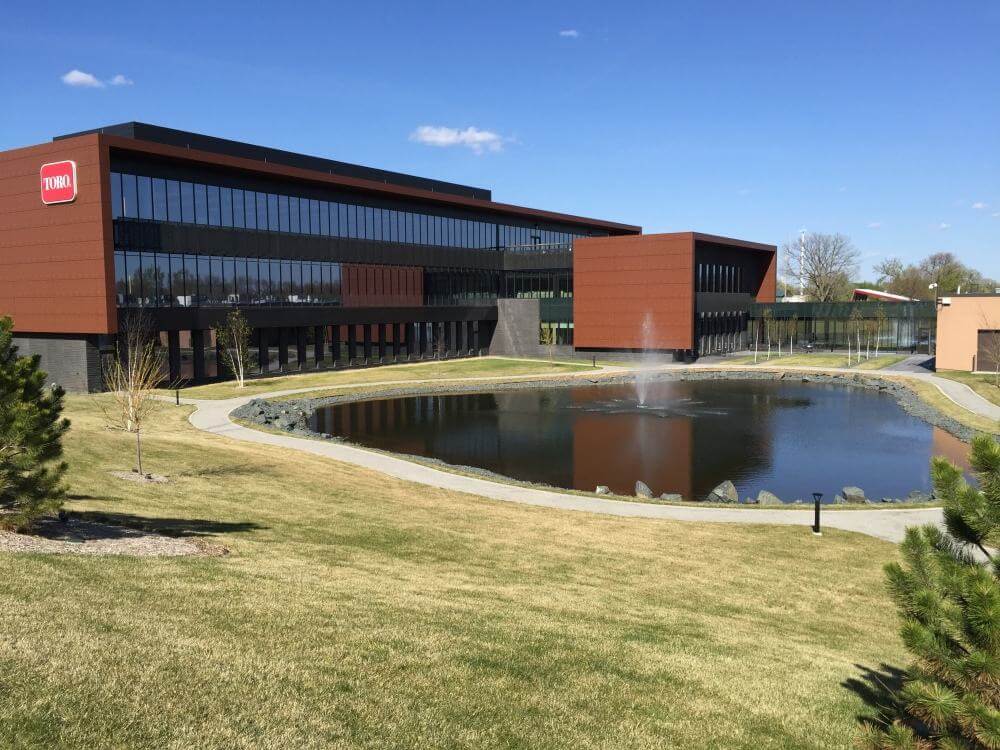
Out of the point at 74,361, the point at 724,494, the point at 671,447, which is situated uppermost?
the point at 74,361

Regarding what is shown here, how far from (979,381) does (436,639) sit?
5711cm

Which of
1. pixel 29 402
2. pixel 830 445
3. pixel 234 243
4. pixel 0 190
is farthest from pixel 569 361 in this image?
pixel 29 402

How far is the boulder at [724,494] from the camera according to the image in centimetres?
2703

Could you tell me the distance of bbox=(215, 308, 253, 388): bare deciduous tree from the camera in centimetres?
5584

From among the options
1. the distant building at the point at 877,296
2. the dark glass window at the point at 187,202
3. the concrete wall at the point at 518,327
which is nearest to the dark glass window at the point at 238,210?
the dark glass window at the point at 187,202

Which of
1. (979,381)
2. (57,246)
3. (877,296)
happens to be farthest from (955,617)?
(877,296)

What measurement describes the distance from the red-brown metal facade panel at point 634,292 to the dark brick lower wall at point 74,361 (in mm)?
45861

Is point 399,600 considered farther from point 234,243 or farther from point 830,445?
point 234,243

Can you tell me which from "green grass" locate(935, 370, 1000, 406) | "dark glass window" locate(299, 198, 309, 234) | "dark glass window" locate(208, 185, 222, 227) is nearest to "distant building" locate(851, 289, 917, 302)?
"green grass" locate(935, 370, 1000, 406)

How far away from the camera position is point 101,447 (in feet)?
94.2

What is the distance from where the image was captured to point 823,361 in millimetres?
76812

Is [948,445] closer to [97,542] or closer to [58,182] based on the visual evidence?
[97,542]

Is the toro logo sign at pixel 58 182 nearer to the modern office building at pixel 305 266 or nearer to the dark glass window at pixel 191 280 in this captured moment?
the modern office building at pixel 305 266

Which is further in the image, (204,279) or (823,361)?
(823,361)
